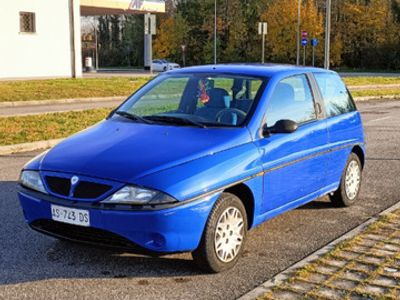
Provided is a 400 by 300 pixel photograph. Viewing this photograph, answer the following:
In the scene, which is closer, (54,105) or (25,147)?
(25,147)

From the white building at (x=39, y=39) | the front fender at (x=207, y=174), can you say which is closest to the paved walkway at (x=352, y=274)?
the front fender at (x=207, y=174)

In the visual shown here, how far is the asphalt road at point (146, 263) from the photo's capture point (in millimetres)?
4074

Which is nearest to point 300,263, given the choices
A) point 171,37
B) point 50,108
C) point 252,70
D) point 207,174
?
point 207,174

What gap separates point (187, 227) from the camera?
13.4 feet

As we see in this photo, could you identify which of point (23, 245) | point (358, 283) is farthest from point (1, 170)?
point (358, 283)

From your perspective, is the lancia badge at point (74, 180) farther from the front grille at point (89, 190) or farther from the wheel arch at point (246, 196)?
the wheel arch at point (246, 196)

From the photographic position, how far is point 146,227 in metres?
A: 4.00

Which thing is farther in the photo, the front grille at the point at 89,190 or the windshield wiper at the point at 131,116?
the windshield wiper at the point at 131,116

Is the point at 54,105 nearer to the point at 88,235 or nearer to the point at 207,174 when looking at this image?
the point at 88,235

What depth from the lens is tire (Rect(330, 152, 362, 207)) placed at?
6.39m

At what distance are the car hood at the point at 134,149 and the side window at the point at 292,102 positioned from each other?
535 mm

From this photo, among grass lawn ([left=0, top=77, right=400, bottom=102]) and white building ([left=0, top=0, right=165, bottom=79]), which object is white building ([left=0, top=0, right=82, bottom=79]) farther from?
grass lawn ([left=0, top=77, right=400, bottom=102])

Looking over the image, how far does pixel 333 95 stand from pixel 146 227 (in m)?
3.15

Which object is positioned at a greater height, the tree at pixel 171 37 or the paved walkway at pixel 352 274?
the tree at pixel 171 37
